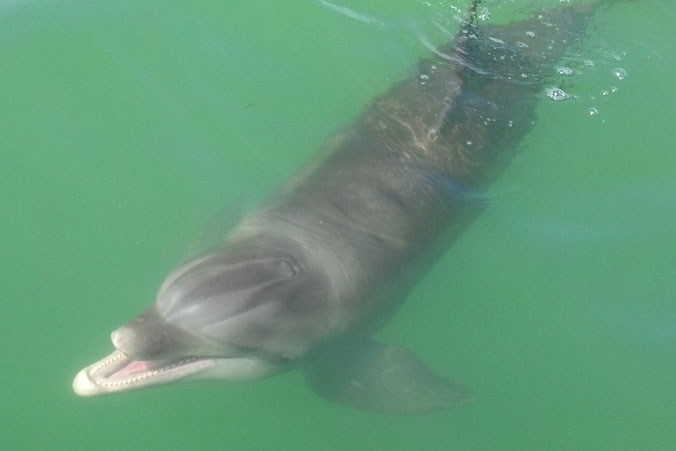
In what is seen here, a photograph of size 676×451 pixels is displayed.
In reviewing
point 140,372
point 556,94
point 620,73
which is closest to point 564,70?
point 556,94

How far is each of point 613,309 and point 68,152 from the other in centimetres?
620

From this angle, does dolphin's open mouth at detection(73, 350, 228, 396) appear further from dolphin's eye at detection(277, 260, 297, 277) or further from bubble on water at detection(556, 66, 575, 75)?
bubble on water at detection(556, 66, 575, 75)

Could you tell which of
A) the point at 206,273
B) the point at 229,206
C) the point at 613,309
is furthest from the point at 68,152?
the point at 613,309

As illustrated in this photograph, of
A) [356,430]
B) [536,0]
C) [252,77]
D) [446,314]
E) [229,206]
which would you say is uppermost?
[536,0]

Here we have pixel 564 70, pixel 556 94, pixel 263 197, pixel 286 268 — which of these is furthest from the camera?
pixel 564 70

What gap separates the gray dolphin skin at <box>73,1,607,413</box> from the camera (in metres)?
6.57

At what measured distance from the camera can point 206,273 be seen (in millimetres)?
6668

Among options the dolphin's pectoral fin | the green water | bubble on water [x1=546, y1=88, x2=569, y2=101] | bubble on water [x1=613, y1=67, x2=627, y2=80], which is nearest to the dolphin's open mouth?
the green water

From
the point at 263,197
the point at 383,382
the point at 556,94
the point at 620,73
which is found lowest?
the point at 383,382

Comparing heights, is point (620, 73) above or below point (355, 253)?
above

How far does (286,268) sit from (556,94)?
16.2ft

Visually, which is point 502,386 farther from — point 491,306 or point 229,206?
point 229,206

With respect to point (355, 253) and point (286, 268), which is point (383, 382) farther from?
point (286, 268)

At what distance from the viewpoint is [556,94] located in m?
10.1
